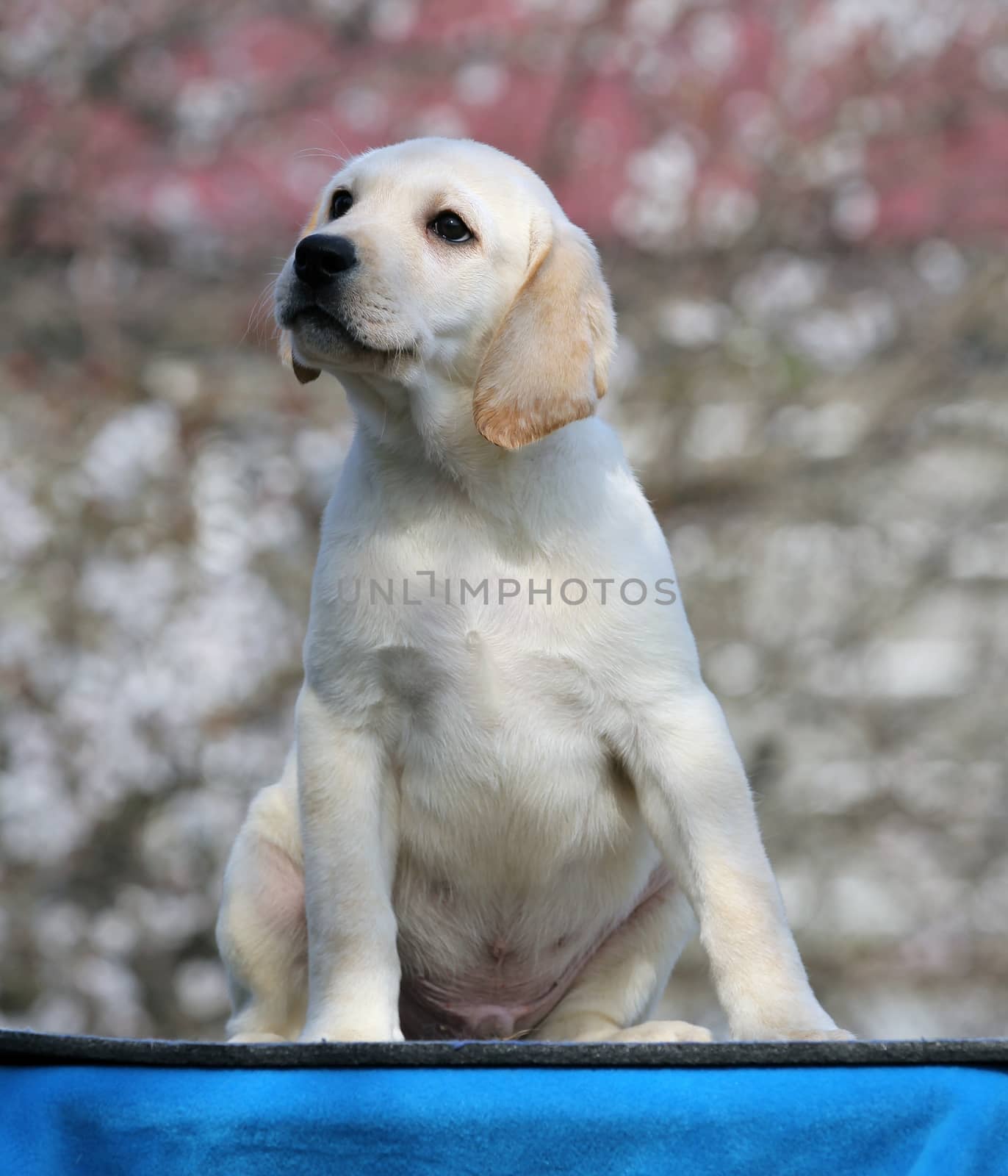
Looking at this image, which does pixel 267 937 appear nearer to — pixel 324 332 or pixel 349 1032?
pixel 349 1032

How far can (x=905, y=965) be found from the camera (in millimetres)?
5102

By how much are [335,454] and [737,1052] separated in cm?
385

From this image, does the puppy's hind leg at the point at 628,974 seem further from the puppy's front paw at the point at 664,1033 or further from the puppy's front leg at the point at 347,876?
the puppy's front leg at the point at 347,876

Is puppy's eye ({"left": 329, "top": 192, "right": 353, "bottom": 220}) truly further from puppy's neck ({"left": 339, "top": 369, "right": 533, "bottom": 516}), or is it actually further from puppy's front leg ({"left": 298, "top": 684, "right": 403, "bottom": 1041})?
puppy's front leg ({"left": 298, "top": 684, "right": 403, "bottom": 1041})

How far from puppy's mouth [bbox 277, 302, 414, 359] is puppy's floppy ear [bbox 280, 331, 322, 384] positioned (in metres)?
0.10

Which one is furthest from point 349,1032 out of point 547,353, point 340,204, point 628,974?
point 340,204

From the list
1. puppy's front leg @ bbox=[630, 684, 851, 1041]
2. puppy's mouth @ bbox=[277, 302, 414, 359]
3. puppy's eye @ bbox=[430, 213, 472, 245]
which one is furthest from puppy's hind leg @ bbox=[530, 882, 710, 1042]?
puppy's eye @ bbox=[430, 213, 472, 245]

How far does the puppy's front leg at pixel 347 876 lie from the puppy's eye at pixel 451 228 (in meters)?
0.71

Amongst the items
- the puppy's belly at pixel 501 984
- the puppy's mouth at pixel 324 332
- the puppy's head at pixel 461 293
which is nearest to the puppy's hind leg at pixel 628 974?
the puppy's belly at pixel 501 984

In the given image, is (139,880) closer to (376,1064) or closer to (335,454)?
(335,454)

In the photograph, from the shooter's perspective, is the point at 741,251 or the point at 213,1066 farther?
the point at 741,251

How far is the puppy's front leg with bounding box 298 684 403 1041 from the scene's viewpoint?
6.48 ft

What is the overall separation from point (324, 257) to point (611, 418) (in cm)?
319

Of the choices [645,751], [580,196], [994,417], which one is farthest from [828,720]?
[645,751]
